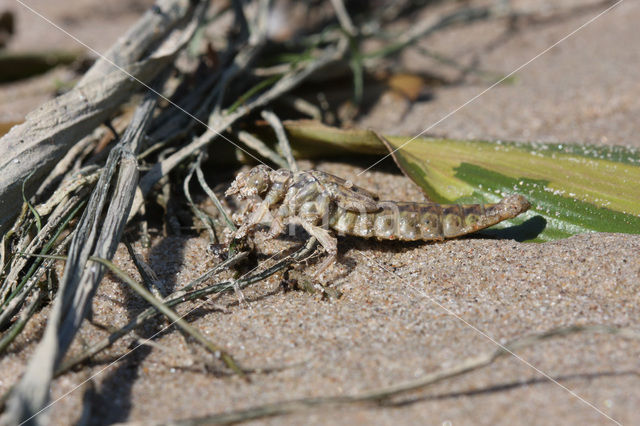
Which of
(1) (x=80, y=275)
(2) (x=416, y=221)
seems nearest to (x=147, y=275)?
(1) (x=80, y=275)

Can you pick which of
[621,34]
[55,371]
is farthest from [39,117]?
[621,34]

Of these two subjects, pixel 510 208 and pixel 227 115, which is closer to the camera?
pixel 510 208

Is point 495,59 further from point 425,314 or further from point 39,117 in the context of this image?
point 39,117

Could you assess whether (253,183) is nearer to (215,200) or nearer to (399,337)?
(215,200)

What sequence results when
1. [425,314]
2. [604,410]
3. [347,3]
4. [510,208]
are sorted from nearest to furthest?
[604,410]
[425,314]
[510,208]
[347,3]

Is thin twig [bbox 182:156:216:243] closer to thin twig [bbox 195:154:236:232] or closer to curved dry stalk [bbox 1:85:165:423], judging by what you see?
thin twig [bbox 195:154:236:232]

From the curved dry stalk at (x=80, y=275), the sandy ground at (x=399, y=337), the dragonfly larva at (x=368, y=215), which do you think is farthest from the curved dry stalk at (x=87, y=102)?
the dragonfly larva at (x=368, y=215)
